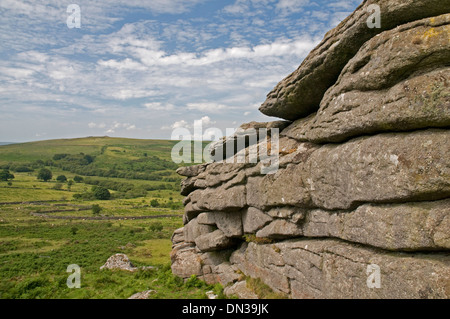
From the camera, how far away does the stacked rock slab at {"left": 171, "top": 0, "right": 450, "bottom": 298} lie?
9875 millimetres

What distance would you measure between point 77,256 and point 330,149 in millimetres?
51287

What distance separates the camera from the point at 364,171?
11.8m

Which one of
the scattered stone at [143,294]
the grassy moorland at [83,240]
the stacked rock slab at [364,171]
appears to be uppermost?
the stacked rock slab at [364,171]

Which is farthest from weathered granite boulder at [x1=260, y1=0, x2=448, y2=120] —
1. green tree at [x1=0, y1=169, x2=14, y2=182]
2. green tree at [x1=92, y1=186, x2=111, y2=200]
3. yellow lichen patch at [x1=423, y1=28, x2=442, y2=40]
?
green tree at [x1=0, y1=169, x2=14, y2=182]

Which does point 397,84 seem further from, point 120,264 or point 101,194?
point 101,194

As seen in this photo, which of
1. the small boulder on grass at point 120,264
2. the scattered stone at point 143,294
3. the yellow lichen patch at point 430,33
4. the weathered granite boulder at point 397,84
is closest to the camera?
the weathered granite boulder at point 397,84

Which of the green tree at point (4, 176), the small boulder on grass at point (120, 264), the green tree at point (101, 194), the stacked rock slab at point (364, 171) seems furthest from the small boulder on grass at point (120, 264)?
the green tree at point (4, 176)

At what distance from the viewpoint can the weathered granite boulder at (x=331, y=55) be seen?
11344 millimetres

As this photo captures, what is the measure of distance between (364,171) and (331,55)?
252 inches

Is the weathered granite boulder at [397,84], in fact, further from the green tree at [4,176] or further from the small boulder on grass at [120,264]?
the green tree at [4,176]

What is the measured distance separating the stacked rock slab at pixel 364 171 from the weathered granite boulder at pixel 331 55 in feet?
0.18

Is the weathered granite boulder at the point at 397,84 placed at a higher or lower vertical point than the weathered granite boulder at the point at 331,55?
lower

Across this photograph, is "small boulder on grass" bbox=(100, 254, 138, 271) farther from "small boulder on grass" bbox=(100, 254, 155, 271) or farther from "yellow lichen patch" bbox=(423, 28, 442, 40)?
"yellow lichen patch" bbox=(423, 28, 442, 40)

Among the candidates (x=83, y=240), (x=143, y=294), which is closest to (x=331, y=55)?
(x=143, y=294)
